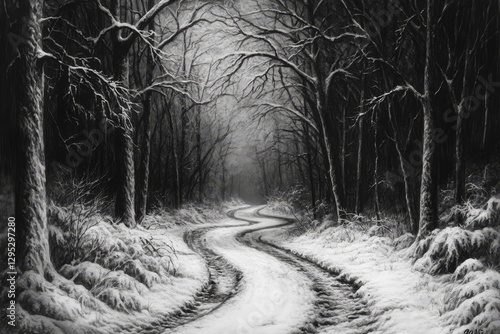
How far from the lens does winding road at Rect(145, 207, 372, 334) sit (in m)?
5.14

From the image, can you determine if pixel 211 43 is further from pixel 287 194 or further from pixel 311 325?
pixel 287 194

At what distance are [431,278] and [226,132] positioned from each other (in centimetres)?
764

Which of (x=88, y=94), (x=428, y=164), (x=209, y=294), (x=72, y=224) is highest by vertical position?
(x=88, y=94)

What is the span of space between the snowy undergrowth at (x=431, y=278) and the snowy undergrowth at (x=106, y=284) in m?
2.98

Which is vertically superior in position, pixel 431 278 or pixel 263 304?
pixel 431 278

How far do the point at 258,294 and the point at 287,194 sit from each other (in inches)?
759

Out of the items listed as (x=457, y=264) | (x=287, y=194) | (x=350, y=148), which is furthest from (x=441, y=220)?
(x=287, y=194)

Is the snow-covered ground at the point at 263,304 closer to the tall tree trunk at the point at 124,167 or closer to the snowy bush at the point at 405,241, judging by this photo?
the snowy bush at the point at 405,241

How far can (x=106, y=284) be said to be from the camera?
565cm

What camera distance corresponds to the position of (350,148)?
12258 mm

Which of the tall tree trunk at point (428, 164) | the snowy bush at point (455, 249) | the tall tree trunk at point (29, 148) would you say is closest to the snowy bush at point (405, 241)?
the tall tree trunk at point (428, 164)

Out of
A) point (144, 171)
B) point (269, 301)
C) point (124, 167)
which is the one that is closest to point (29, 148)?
point (124, 167)

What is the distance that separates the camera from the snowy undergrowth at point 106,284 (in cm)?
474

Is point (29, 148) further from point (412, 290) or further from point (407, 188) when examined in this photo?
point (407, 188)
